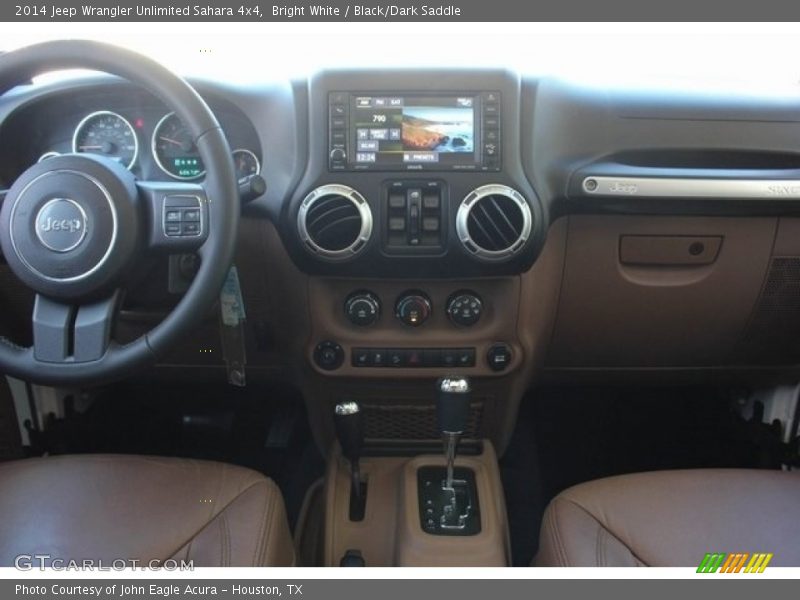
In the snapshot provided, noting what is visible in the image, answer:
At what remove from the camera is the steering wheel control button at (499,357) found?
4.61ft

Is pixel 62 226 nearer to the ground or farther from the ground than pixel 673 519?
farther from the ground

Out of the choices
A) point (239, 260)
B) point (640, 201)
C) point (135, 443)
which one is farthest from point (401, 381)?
point (135, 443)

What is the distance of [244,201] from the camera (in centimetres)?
122

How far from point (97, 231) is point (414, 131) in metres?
0.53

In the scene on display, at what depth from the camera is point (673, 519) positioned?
3.60 ft

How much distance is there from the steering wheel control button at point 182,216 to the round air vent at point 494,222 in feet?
1.41

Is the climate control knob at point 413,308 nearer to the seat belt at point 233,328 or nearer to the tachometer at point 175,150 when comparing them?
the seat belt at point 233,328

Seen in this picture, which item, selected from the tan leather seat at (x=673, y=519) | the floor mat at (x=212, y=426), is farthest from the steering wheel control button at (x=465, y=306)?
the floor mat at (x=212, y=426)

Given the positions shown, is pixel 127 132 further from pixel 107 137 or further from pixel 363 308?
pixel 363 308

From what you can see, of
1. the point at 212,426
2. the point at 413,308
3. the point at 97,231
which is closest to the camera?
the point at 97,231

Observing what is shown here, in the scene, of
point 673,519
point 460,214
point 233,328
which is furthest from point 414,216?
point 673,519

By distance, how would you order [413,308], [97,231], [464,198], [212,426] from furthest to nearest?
1. [212,426]
2. [413,308]
3. [464,198]
4. [97,231]
